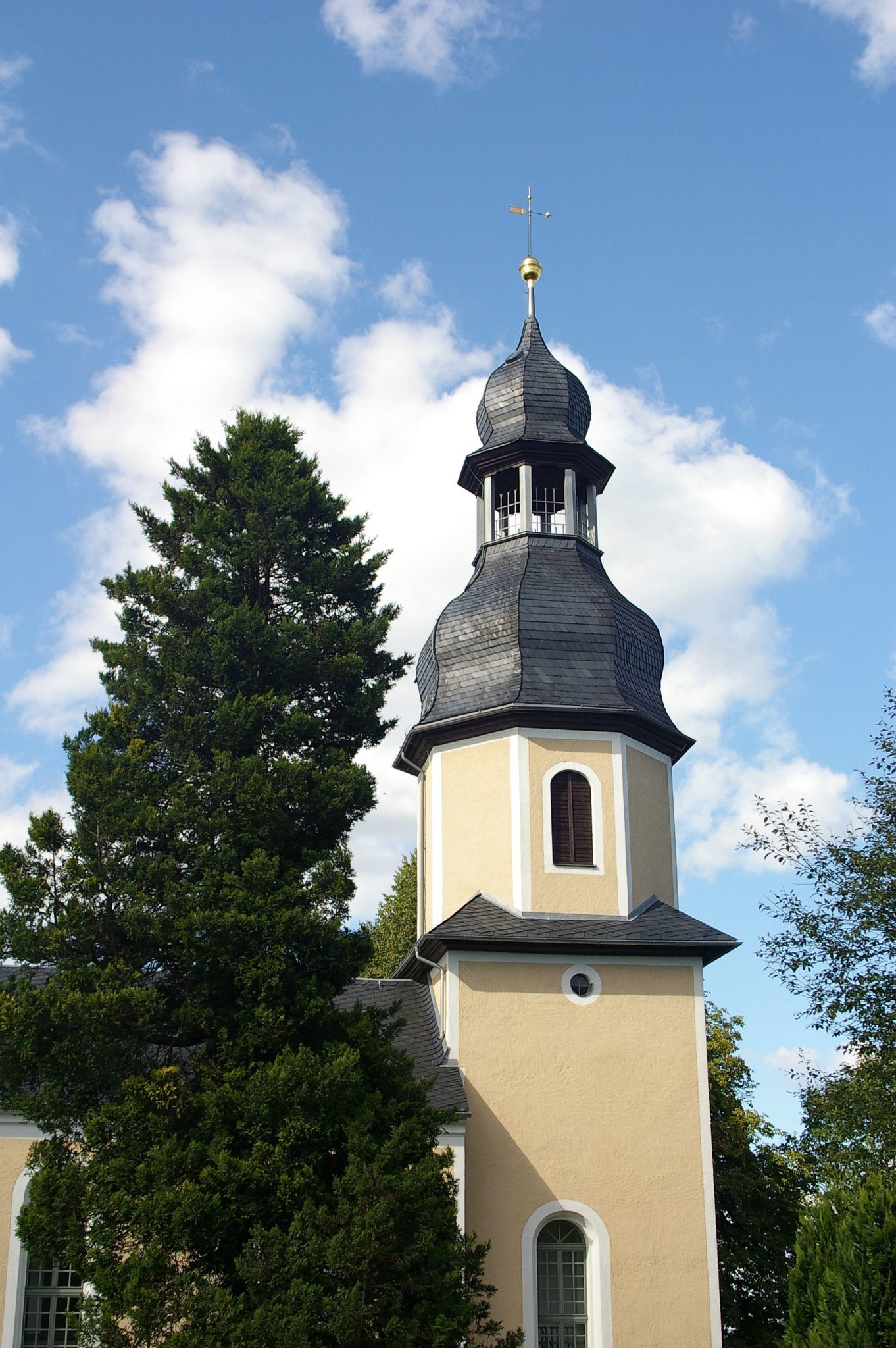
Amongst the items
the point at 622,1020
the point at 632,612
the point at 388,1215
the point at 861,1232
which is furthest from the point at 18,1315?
the point at 632,612

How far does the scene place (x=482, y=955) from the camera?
55.3 ft

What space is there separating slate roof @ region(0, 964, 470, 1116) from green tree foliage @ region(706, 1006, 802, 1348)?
5892 millimetres

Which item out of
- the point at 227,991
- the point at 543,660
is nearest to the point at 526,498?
the point at 543,660

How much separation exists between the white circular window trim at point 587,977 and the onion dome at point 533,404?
889 centimetres

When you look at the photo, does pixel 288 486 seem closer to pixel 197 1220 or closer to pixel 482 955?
pixel 482 955

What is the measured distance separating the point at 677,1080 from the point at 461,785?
4961mm

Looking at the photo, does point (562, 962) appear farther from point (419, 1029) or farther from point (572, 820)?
point (419, 1029)

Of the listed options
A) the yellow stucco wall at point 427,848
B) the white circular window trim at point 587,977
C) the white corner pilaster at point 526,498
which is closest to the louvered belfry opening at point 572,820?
the white circular window trim at point 587,977

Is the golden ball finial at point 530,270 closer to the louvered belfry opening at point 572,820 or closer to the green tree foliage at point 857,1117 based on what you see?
the louvered belfry opening at point 572,820

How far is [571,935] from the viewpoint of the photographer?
16891 mm

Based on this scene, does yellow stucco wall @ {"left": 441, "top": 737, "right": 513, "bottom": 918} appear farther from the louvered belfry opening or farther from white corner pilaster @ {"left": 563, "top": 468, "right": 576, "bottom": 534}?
white corner pilaster @ {"left": 563, "top": 468, "right": 576, "bottom": 534}

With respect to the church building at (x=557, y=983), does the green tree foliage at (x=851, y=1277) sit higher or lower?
lower

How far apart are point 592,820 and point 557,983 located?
7.62 ft

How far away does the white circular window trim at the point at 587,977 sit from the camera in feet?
55.4
